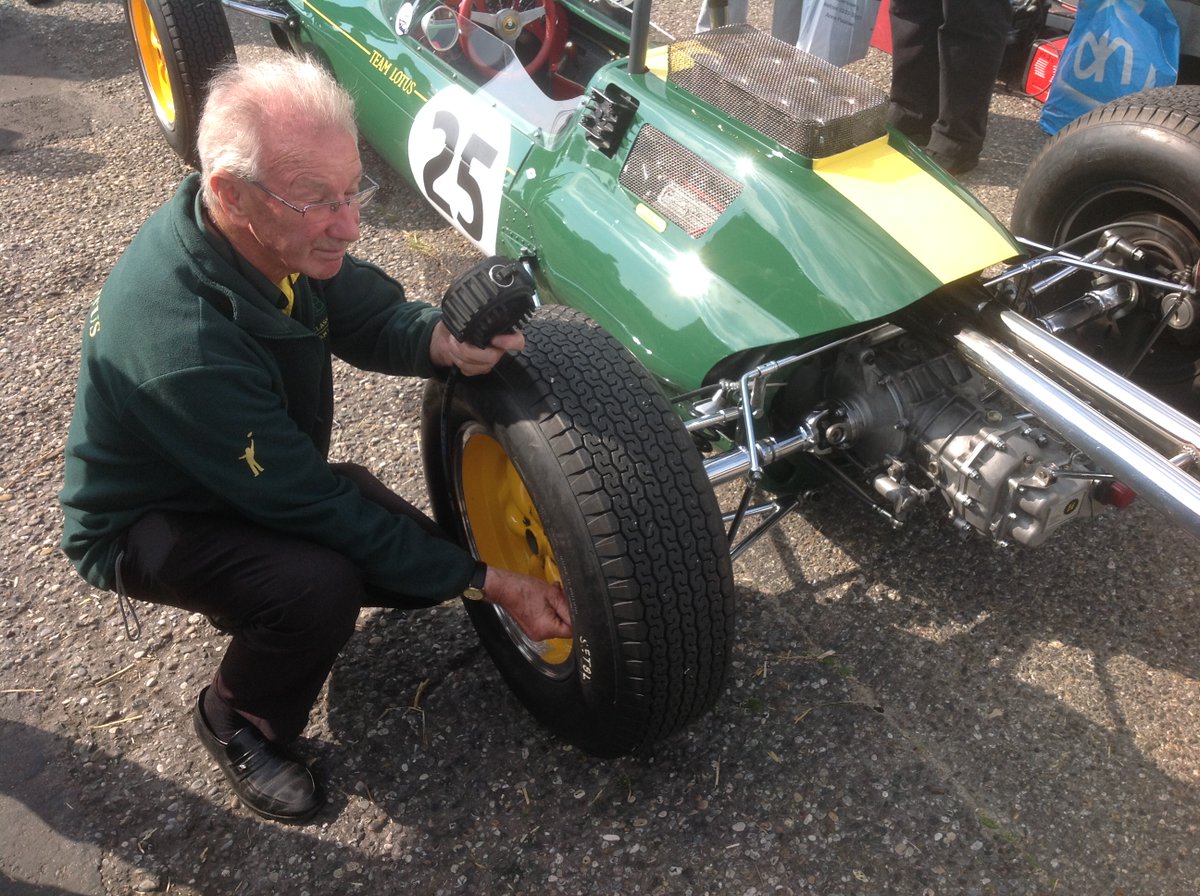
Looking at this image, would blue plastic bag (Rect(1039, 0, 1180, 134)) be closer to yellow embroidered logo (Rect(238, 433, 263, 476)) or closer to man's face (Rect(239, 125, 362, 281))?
man's face (Rect(239, 125, 362, 281))

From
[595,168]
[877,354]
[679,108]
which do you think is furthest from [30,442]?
[877,354]

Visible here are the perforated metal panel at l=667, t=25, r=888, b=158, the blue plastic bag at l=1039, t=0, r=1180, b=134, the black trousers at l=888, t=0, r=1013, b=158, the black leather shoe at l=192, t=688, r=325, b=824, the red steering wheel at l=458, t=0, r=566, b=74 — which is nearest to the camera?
the black leather shoe at l=192, t=688, r=325, b=824

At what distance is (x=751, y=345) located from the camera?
7.87 ft

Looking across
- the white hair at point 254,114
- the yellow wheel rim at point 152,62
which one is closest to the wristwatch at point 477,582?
the white hair at point 254,114

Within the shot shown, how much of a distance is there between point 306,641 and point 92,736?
813 mm

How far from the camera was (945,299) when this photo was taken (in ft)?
8.10

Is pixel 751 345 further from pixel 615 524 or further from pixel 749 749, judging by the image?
pixel 749 749

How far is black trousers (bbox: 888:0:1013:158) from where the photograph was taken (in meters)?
4.14

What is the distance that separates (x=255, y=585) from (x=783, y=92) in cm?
179

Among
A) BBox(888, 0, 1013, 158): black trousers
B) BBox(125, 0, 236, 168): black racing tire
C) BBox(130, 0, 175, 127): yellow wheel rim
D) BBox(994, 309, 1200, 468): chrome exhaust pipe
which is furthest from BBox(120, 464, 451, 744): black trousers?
BBox(888, 0, 1013, 158): black trousers

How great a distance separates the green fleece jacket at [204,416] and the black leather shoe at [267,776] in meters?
0.48

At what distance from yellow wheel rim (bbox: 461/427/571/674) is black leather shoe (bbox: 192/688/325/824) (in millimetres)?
573

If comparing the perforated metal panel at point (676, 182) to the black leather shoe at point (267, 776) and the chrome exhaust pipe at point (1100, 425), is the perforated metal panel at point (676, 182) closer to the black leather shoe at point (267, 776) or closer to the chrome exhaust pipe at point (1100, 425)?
the chrome exhaust pipe at point (1100, 425)

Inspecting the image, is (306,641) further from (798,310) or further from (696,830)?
(798,310)
